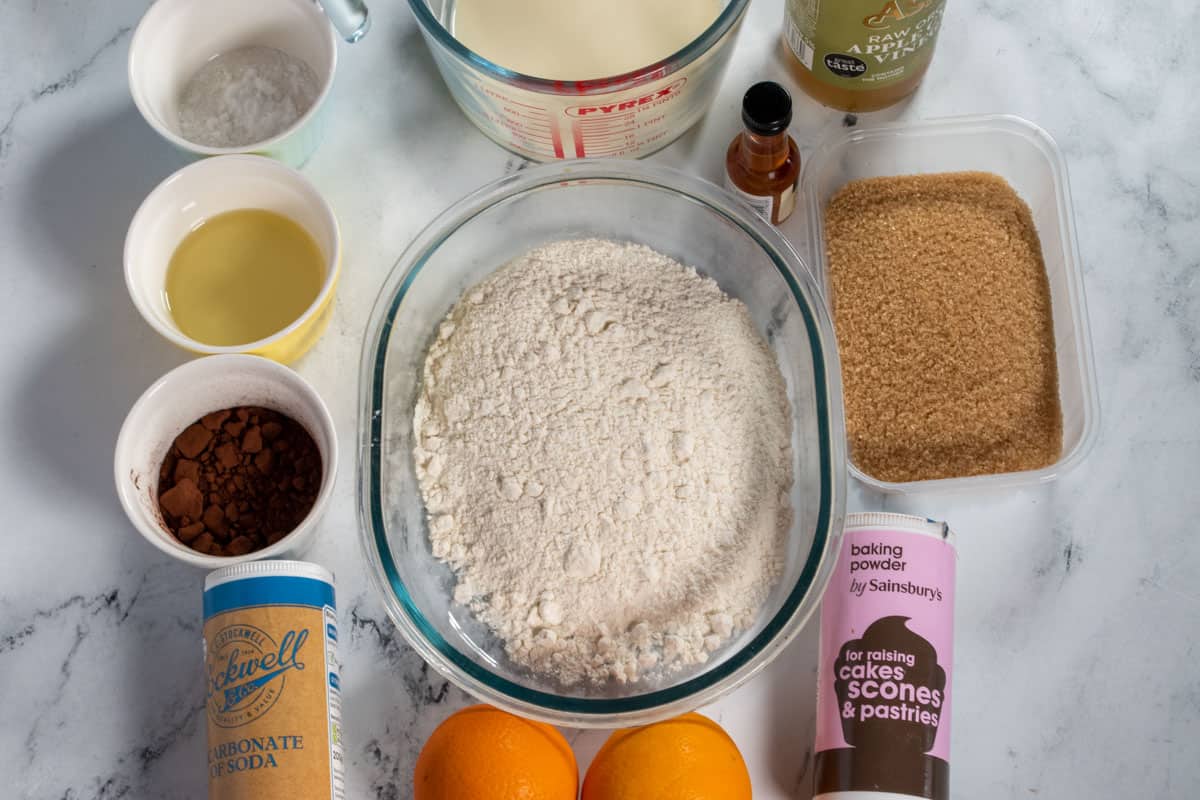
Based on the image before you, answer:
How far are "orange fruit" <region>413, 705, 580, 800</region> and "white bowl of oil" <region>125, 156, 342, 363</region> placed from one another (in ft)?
1.36

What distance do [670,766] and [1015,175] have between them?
732mm

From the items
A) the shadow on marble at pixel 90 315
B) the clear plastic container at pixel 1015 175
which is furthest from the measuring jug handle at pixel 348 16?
the clear plastic container at pixel 1015 175

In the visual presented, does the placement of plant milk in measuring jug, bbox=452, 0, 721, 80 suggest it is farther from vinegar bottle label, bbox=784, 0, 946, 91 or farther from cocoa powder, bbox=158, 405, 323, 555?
cocoa powder, bbox=158, 405, 323, 555

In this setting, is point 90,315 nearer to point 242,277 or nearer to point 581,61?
point 242,277

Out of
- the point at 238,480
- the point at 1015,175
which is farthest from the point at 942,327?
the point at 238,480

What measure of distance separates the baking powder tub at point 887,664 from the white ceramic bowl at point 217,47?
2.25ft

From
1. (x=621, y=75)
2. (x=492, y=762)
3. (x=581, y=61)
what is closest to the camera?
(x=492, y=762)

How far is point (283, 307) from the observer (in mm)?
1156

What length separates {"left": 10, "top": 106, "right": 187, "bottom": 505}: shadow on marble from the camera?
1.19 m

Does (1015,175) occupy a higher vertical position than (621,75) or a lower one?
lower

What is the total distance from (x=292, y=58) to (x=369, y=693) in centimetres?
68

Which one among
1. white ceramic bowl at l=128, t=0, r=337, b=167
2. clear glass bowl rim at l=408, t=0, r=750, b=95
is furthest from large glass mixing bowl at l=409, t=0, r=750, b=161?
white ceramic bowl at l=128, t=0, r=337, b=167

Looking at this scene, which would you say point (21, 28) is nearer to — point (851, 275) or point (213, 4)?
point (213, 4)

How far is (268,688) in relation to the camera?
0.99 meters
